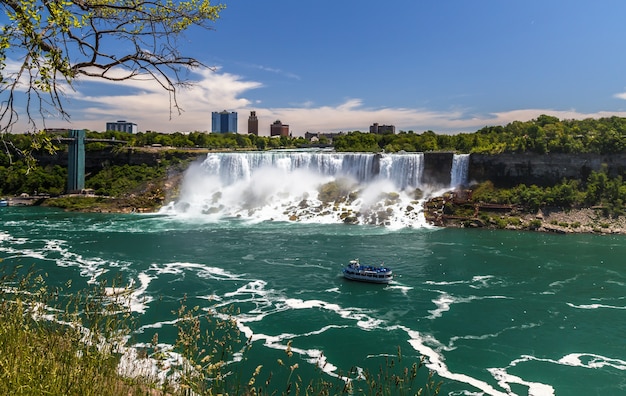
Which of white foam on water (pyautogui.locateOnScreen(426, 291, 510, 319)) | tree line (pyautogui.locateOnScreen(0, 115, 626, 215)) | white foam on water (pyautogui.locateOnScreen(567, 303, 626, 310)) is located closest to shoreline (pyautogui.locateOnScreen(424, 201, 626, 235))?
tree line (pyautogui.locateOnScreen(0, 115, 626, 215))

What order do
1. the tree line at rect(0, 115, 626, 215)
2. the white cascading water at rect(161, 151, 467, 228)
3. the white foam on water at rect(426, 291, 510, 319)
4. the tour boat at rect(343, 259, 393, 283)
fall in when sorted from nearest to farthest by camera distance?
the white foam on water at rect(426, 291, 510, 319) < the tour boat at rect(343, 259, 393, 283) < the tree line at rect(0, 115, 626, 215) < the white cascading water at rect(161, 151, 467, 228)

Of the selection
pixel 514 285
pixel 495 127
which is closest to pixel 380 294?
pixel 514 285

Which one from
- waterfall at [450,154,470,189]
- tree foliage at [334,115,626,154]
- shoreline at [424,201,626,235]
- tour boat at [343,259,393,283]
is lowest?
tour boat at [343,259,393,283]

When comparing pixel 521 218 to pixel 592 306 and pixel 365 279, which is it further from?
pixel 365 279

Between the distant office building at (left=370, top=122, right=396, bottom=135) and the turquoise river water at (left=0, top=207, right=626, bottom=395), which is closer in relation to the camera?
the turquoise river water at (left=0, top=207, right=626, bottom=395)

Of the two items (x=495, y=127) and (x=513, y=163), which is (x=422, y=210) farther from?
(x=495, y=127)

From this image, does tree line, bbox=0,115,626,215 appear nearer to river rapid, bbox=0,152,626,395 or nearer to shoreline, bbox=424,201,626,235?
shoreline, bbox=424,201,626,235

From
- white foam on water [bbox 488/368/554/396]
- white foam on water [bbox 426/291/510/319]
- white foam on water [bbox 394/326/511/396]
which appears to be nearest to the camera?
white foam on water [bbox 488/368/554/396]

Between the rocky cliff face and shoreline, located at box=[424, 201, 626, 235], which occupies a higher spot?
the rocky cliff face
